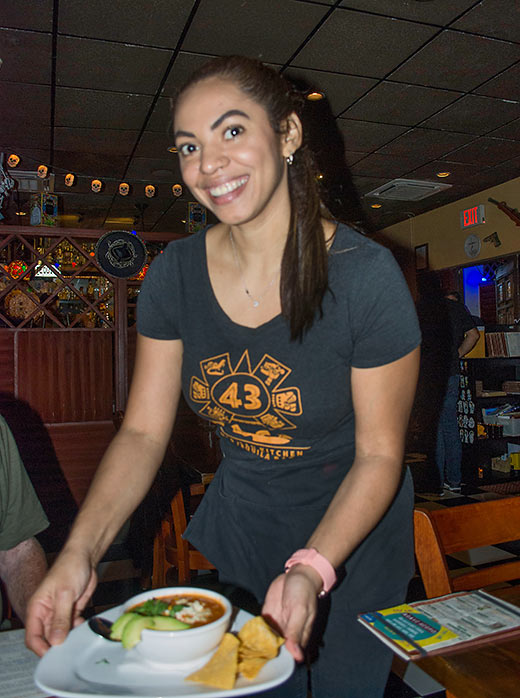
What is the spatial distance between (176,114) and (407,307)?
1.62 ft

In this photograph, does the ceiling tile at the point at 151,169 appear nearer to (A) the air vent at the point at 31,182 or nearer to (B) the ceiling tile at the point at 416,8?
(A) the air vent at the point at 31,182

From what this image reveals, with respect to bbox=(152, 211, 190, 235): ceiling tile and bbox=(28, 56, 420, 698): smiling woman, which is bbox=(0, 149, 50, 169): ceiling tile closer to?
bbox=(152, 211, 190, 235): ceiling tile

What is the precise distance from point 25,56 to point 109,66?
0.52 metres

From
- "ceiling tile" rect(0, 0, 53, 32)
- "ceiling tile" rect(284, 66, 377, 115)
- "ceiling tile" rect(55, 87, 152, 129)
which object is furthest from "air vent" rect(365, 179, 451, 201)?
"ceiling tile" rect(0, 0, 53, 32)

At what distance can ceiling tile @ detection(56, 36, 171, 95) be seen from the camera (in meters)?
3.60

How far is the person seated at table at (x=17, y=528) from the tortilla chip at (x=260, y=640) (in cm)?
74

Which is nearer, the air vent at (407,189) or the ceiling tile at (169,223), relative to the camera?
the air vent at (407,189)

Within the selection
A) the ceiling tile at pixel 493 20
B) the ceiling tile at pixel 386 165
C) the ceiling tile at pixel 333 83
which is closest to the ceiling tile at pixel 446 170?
the ceiling tile at pixel 386 165

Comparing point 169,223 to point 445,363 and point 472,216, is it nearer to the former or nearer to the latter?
point 472,216

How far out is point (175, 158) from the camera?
5500mm

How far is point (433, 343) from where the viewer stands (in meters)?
4.98

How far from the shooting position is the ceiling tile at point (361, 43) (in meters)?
3.40

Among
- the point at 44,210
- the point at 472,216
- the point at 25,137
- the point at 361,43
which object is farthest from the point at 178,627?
the point at 472,216

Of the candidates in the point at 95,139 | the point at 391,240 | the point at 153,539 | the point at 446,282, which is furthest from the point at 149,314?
the point at 391,240
